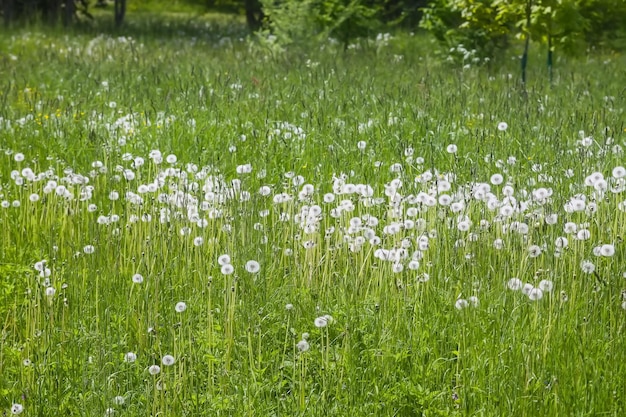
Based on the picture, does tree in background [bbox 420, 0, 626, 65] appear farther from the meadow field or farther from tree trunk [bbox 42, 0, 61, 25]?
tree trunk [bbox 42, 0, 61, 25]

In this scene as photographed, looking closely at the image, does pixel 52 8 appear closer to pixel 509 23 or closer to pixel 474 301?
pixel 509 23

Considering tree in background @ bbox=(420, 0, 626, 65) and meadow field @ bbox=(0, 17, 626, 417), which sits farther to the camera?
tree in background @ bbox=(420, 0, 626, 65)

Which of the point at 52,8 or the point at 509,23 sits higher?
the point at 509,23

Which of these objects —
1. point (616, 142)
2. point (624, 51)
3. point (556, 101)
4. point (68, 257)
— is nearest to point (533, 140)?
point (616, 142)

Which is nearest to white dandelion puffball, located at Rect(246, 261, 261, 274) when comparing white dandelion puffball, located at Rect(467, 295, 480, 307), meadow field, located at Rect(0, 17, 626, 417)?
meadow field, located at Rect(0, 17, 626, 417)

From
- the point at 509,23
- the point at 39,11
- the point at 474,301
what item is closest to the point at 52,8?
the point at 39,11

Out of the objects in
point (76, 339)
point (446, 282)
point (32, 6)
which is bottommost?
point (32, 6)

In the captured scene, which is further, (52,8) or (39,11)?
(52,8)

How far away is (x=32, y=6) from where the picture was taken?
2641cm

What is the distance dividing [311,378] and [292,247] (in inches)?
51.7

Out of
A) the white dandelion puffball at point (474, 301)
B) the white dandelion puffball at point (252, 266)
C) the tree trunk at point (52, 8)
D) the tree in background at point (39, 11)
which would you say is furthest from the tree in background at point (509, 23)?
the tree trunk at point (52, 8)

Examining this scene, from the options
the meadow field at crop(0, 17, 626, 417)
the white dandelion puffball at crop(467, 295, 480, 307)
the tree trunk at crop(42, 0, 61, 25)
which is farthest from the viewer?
the tree trunk at crop(42, 0, 61, 25)

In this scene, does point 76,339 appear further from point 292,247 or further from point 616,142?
point 616,142

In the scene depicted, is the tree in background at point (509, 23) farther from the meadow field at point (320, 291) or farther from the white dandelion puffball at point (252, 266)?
the white dandelion puffball at point (252, 266)
